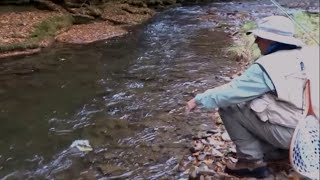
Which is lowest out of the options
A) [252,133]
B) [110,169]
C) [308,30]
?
[110,169]

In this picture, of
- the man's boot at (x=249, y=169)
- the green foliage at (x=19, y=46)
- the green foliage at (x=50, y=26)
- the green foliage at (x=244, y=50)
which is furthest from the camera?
the green foliage at (x=50, y=26)

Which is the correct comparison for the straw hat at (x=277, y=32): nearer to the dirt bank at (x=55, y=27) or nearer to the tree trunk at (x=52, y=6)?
the dirt bank at (x=55, y=27)

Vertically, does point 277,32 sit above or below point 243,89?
above

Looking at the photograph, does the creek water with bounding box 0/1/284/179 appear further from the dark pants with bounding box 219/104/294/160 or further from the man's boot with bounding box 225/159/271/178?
the dark pants with bounding box 219/104/294/160

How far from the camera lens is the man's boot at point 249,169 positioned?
152 inches

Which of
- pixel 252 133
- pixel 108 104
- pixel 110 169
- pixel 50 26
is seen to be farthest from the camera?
pixel 50 26

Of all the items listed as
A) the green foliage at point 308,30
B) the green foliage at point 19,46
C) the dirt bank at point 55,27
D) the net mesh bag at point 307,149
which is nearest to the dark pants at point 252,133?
the net mesh bag at point 307,149

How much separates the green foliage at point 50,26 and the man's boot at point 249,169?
785cm

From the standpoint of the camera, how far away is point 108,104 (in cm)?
648

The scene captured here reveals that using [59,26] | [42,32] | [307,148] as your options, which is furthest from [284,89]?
[59,26]

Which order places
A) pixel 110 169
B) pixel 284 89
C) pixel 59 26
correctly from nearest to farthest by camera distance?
pixel 284 89 < pixel 110 169 < pixel 59 26

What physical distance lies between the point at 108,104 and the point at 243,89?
3.35 metres

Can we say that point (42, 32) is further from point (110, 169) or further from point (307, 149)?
point (307, 149)

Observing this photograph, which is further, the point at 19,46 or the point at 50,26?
the point at 50,26
